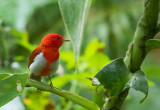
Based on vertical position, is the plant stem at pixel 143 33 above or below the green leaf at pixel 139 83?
Answer: above

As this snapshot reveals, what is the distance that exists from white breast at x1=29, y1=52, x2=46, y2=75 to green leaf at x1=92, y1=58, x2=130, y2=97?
0.58 ft

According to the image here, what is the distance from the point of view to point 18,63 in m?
0.77

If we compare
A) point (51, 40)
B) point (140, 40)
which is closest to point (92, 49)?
Result: point (51, 40)

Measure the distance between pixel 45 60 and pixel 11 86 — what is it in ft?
0.61

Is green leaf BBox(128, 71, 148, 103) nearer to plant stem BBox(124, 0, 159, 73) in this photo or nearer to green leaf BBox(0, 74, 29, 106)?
plant stem BBox(124, 0, 159, 73)

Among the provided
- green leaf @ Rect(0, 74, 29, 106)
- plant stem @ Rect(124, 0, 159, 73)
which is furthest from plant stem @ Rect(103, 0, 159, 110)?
green leaf @ Rect(0, 74, 29, 106)

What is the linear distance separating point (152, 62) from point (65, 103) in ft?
5.48

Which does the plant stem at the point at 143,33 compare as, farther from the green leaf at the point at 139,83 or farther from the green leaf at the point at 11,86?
the green leaf at the point at 11,86

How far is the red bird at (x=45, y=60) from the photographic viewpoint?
631mm

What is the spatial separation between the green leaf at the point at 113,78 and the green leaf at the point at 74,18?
7 cm

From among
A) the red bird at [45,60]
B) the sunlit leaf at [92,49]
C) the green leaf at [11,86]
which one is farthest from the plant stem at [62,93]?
the sunlit leaf at [92,49]

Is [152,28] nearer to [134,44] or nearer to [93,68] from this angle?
[134,44]

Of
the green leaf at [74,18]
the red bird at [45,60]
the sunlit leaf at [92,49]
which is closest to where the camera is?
the green leaf at [74,18]

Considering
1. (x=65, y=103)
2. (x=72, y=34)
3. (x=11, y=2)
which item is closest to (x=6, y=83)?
(x=72, y=34)
